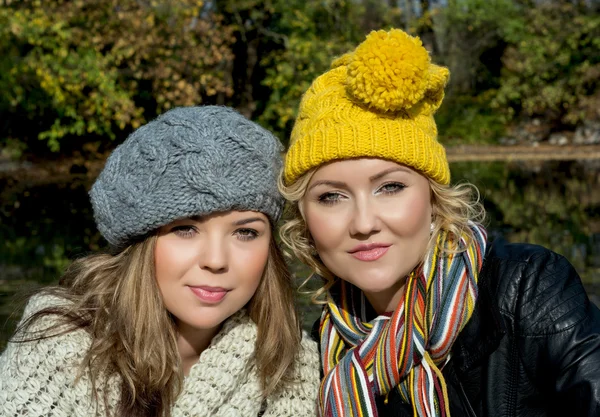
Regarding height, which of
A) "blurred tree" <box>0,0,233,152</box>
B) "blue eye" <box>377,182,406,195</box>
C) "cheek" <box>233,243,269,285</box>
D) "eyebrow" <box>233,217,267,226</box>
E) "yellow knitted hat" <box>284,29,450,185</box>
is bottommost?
"blurred tree" <box>0,0,233,152</box>

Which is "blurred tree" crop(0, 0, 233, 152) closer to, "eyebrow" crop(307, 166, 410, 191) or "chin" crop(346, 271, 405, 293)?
"eyebrow" crop(307, 166, 410, 191)

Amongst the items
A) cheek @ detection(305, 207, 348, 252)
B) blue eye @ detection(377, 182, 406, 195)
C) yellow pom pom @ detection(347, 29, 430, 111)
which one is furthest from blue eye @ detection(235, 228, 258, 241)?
yellow pom pom @ detection(347, 29, 430, 111)

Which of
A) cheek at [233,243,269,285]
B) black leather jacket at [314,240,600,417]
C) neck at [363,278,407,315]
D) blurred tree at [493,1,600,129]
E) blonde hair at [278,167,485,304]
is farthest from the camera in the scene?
blurred tree at [493,1,600,129]

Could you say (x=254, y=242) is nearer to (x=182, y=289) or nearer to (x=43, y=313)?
(x=182, y=289)

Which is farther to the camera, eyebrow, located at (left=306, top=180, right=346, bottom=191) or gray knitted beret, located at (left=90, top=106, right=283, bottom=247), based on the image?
eyebrow, located at (left=306, top=180, right=346, bottom=191)

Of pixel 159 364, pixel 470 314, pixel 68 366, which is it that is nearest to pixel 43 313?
pixel 68 366

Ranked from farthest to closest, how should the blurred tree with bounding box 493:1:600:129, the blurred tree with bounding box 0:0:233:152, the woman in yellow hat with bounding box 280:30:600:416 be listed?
the blurred tree with bounding box 493:1:600:129 < the blurred tree with bounding box 0:0:233:152 < the woman in yellow hat with bounding box 280:30:600:416

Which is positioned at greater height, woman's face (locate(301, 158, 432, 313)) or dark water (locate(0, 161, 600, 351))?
woman's face (locate(301, 158, 432, 313))

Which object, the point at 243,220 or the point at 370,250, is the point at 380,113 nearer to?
the point at 370,250

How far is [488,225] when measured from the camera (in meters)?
5.76

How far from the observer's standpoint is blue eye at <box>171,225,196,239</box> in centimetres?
266

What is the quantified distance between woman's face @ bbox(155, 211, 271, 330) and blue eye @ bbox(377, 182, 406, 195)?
0.44 meters

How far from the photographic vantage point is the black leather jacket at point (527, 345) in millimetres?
2477

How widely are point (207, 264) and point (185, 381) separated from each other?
1.62 ft
